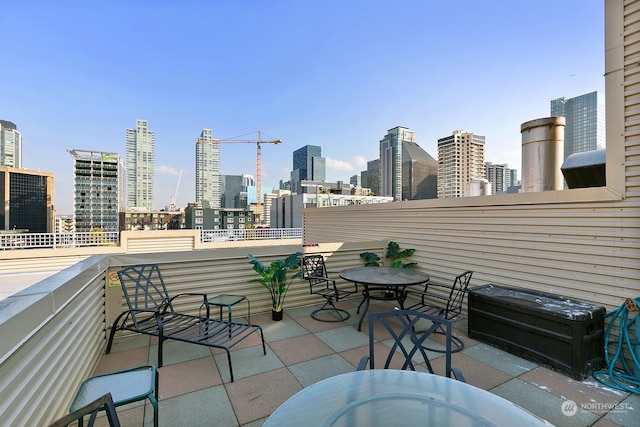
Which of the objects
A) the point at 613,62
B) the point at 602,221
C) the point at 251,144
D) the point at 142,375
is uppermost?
the point at 251,144

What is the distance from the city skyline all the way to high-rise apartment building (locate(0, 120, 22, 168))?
80.3 meters

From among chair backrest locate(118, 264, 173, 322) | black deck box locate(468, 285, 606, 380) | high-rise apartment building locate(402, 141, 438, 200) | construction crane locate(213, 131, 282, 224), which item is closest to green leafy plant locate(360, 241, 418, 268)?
black deck box locate(468, 285, 606, 380)

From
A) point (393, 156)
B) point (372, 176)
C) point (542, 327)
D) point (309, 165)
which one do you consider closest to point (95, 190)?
point (309, 165)

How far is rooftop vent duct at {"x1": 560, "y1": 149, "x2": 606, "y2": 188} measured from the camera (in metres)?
3.90

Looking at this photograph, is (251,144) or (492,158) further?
(251,144)

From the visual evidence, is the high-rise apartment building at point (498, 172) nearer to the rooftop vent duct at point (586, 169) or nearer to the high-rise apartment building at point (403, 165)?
the high-rise apartment building at point (403, 165)

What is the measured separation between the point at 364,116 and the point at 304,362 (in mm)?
11246

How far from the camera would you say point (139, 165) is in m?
85.4

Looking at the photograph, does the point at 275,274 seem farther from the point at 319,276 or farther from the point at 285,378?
the point at 285,378

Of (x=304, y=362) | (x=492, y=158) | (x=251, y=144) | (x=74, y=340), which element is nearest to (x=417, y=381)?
(x=304, y=362)

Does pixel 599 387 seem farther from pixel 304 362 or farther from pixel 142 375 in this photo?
pixel 142 375

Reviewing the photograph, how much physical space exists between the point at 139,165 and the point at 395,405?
337 feet

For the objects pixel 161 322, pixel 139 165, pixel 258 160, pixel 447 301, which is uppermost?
pixel 139 165

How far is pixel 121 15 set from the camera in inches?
246
